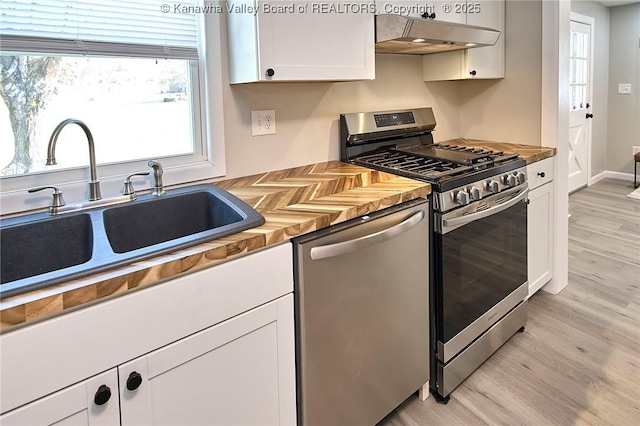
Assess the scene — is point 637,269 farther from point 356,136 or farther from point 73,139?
point 73,139

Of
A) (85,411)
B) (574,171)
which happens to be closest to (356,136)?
(85,411)

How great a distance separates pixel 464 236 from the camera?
5.90ft

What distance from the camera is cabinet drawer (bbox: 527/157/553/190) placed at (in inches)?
90.3

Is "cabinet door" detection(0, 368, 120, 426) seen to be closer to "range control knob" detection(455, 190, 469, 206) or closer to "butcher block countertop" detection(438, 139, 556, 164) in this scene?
"range control knob" detection(455, 190, 469, 206)

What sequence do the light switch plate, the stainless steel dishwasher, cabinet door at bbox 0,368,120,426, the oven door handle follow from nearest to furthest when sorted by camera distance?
cabinet door at bbox 0,368,120,426
the stainless steel dishwasher
the oven door handle
the light switch plate

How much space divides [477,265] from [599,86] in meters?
4.89

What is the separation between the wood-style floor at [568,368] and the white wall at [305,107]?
1.21 meters

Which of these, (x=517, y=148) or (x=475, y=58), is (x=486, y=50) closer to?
(x=475, y=58)

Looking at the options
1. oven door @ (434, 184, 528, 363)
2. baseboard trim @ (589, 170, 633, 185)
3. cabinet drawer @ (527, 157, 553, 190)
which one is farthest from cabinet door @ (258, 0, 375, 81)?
baseboard trim @ (589, 170, 633, 185)

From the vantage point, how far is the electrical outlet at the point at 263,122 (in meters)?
1.92

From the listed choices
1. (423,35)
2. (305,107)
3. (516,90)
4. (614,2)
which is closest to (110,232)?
(305,107)

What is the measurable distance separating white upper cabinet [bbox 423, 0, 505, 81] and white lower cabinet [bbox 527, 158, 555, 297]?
620 millimetres

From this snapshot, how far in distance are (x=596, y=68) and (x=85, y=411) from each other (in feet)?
20.6

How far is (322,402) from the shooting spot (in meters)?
1.41
